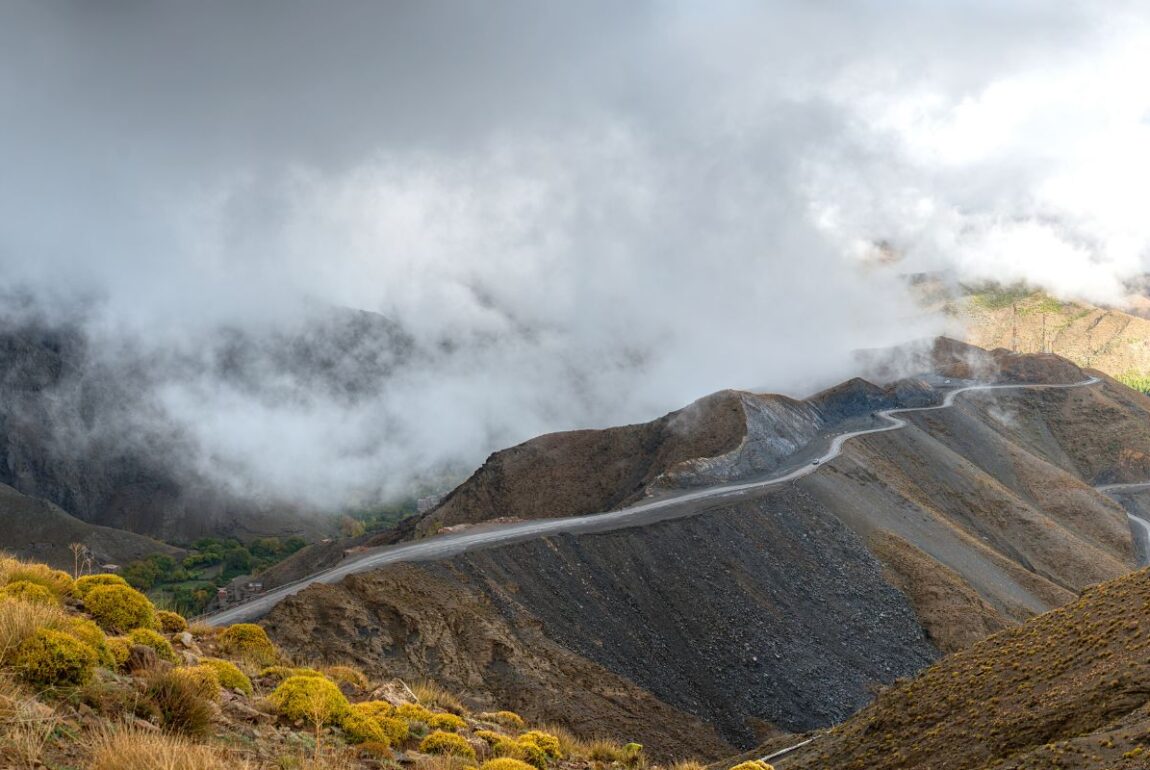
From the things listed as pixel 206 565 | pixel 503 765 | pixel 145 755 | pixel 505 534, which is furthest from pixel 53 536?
pixel 145 755

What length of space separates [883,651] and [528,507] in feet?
114

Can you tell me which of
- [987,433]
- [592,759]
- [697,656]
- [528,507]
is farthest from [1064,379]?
[592,759]

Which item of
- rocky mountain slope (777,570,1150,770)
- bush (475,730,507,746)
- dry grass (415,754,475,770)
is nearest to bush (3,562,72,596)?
dry grass (415,754,475,770)

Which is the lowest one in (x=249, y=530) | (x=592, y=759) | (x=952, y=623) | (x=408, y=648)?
(x=952, y=623)

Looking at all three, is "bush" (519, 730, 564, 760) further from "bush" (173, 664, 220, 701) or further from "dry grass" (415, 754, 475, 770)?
"bush" (173, 664, 220, 701)

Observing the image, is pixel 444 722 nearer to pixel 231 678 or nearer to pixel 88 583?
pixel 231 678

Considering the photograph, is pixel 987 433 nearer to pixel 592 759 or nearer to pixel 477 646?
pixel 477 646

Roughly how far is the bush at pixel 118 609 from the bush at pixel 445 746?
4540mm

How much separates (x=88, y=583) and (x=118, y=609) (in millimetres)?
1314

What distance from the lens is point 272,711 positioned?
1172cm

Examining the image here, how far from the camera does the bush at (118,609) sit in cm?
1310

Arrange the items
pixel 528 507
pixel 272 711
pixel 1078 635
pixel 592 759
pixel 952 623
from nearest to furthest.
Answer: pixel 272 711 < pixel 592 759 < pixel 1078 635 < pixel 952 623 < pixel 528 507

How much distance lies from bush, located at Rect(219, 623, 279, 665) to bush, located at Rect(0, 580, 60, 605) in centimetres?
335

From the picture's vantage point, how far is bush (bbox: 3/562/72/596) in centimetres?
1325
